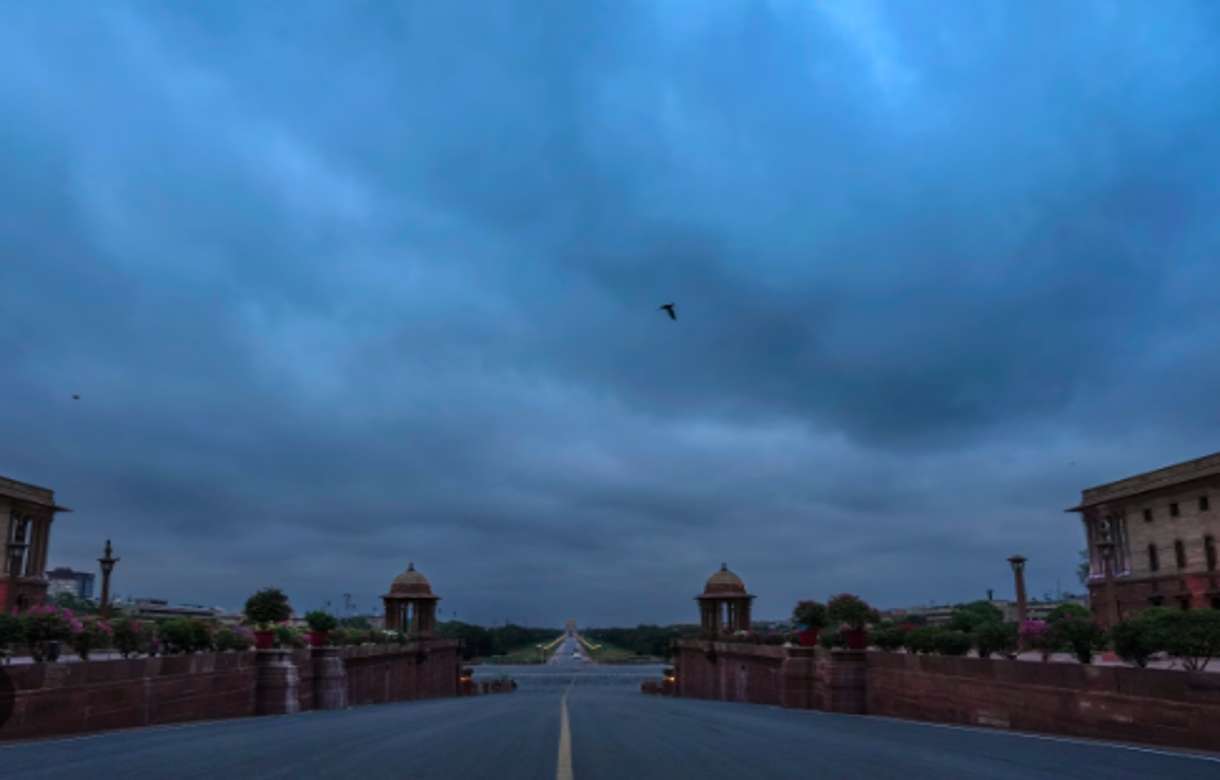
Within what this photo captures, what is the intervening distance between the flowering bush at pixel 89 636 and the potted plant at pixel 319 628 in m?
8.98

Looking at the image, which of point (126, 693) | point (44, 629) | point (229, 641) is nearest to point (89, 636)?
point (44, 629)

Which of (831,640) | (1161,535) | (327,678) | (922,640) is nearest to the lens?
(922,640)

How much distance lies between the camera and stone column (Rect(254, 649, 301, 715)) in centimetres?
2750

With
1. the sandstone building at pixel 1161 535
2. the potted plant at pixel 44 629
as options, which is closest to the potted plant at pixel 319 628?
the potted plant at pixel 44 629

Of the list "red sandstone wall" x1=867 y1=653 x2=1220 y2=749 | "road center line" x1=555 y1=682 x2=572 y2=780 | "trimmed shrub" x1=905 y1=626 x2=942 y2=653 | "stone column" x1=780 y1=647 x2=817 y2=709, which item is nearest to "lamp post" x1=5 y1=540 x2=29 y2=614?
"stone column" x1=780 y1=647 x2=817 y2=709

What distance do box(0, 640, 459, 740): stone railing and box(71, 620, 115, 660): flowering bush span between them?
2354mm

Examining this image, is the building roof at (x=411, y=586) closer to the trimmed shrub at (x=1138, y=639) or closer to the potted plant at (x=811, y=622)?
the potted plant at (x=811, y=622)

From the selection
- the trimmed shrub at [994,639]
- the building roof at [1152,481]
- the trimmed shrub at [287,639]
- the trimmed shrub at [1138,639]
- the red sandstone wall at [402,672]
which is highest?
the building roof at [1152,481]

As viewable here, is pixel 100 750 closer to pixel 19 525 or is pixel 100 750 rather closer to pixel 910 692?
pixel 910 692

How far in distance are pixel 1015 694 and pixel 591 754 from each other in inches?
436

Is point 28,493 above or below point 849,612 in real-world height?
above

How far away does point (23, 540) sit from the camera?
71000 millimetres

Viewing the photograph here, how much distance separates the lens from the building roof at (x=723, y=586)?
7081 cm

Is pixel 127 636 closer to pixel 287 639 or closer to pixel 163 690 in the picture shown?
pixel 163 690
